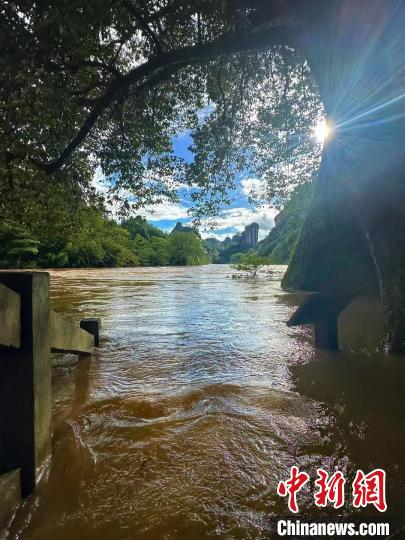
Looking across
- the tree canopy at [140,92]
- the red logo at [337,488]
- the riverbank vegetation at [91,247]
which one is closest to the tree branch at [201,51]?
the tree canopy at [140,92]

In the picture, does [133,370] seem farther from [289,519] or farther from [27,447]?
[289,519]

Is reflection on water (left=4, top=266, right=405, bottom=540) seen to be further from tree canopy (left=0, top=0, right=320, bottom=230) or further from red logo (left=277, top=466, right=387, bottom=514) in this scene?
tree canopy (left=0, top=0, right=320, bottom=230)

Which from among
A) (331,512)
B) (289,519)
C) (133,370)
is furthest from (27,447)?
(133,370)

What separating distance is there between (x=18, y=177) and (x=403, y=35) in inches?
362

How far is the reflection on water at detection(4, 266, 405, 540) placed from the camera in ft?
5.17

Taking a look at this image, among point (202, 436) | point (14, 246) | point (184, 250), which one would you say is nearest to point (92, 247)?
point (14, 246)

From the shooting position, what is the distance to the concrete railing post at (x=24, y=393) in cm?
179

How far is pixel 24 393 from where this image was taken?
182 cm

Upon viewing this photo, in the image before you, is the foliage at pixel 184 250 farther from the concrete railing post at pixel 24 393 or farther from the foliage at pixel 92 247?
the concrete railing post at pixel 24 393

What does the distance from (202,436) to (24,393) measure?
1294 mm

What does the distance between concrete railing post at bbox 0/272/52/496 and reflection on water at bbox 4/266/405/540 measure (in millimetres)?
208

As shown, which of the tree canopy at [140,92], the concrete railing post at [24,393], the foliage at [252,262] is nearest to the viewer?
the concrete railing post at [24,393]

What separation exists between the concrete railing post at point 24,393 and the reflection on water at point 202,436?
0.68 ft

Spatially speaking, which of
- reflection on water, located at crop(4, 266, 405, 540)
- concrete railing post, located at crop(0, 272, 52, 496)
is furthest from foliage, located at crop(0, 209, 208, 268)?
concrete railing post, located at crop(0, 272, 52, 496)
